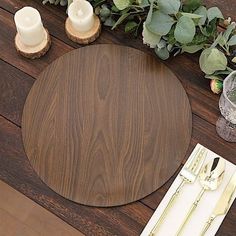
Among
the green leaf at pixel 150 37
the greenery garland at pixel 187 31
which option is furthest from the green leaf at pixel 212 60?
the green leaf at pixel 150 37

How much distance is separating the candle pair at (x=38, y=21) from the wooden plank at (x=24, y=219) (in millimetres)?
330

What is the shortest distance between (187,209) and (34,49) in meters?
0.50

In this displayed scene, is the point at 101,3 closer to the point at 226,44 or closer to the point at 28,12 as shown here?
the point at 28,12

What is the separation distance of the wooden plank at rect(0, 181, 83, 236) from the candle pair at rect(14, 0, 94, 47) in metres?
0.33

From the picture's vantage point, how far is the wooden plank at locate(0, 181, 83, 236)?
0.97 m

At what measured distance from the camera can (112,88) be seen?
1.06 m

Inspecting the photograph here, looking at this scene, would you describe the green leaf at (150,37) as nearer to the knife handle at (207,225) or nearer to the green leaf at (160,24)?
the green leaf at (160,24)

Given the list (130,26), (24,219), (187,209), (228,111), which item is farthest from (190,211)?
(130,26)

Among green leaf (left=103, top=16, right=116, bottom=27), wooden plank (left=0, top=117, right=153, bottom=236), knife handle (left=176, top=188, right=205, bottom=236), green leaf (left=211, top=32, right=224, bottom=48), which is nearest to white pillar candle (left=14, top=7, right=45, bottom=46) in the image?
green leaf (left=103, top=16, right=116, bottom=27)

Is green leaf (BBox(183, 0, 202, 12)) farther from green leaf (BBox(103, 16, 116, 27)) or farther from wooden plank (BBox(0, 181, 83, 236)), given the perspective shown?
wooden plank (BBox(0, 181, 83, 236))

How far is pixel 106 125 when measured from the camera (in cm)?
102

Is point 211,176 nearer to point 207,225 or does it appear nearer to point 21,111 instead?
point 207,225

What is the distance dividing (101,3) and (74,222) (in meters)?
0.50

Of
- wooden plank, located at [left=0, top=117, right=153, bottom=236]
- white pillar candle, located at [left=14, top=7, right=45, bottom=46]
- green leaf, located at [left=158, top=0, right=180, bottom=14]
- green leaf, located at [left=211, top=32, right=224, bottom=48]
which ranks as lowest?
wooden plank, located at [left=0, top=117, right=153, bottom=236]
